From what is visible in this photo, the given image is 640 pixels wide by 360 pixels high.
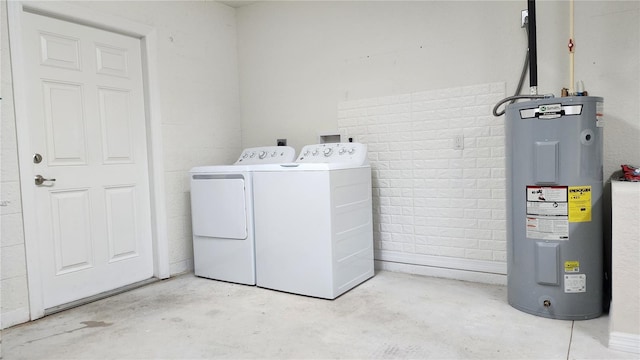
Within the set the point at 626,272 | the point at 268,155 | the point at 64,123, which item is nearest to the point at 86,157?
the point at 64,123

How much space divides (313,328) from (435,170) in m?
1.64

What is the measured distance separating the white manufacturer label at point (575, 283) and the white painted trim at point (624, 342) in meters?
0.35

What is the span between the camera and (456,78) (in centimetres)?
327

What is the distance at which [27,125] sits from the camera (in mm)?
2771

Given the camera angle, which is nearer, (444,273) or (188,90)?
(444,273)

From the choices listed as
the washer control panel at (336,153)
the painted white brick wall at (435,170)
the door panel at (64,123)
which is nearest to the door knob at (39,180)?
the door panel at (64,123)

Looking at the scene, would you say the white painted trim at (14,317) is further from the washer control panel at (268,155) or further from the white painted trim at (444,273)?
the white painted trim at (444,273)

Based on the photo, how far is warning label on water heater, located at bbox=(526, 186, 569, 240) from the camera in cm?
241

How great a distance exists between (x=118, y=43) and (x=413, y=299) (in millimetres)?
3023

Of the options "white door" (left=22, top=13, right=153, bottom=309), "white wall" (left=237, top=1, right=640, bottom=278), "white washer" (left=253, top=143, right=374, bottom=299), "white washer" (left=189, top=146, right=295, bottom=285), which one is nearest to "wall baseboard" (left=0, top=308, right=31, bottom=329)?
"white door" (left=22, top=13, right=153, bottom=309)

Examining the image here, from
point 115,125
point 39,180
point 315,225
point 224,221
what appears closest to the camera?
point 39,180

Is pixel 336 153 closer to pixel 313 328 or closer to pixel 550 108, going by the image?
pixel 313 328

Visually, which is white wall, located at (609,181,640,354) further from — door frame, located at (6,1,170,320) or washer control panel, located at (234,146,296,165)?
door frame, located at (6,1,170,320)

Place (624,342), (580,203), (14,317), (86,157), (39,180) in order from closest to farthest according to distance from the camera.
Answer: (624,342)
(580,203)
(14,317)
(39,180)
(86,157)
